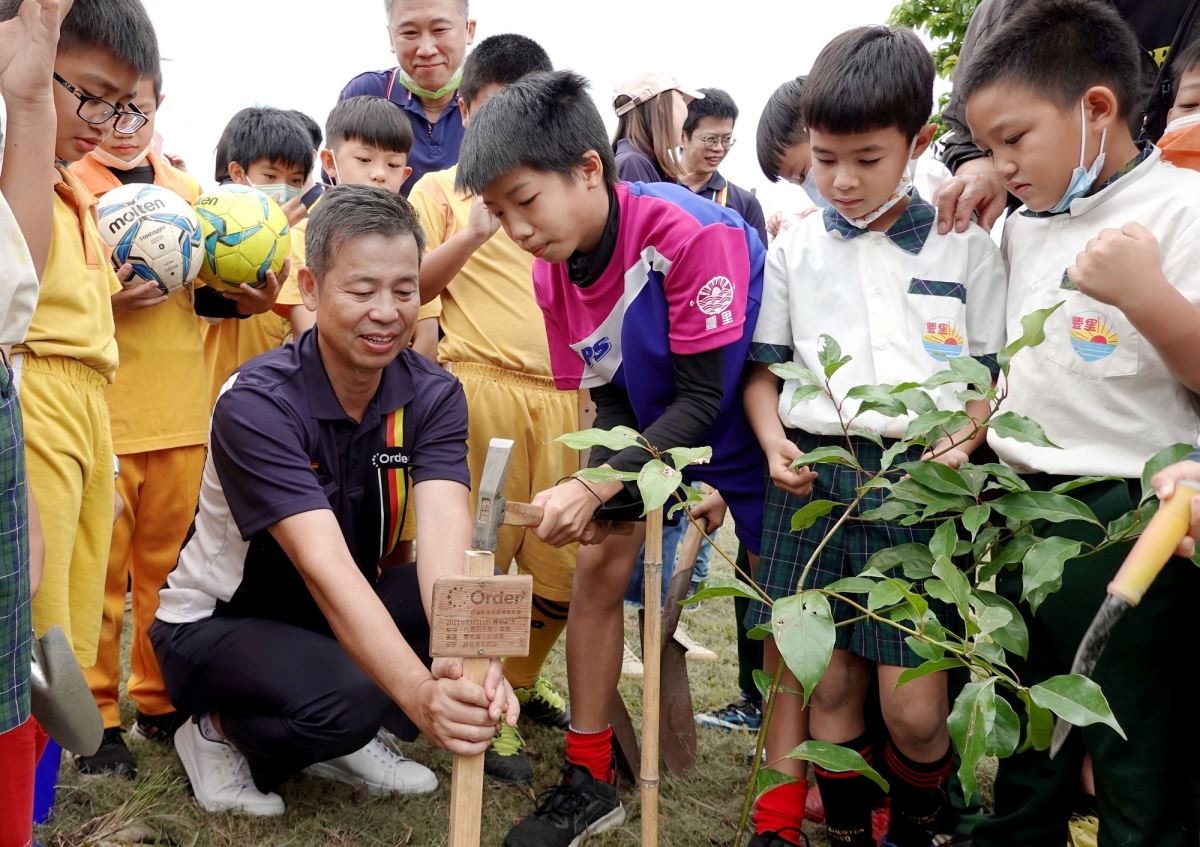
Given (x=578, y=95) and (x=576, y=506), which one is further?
(x=578, y=95)

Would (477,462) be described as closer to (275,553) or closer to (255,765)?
(275,553)

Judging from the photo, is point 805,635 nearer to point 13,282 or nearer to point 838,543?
point 838,543

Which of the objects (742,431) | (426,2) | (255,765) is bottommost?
(255,765)

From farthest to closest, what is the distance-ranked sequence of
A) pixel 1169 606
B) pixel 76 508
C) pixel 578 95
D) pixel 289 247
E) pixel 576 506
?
pixel 289 247, pixel 578 95, pixel 76 508, pixel 576 506, pixel 1169 606

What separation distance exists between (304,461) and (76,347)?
578mm

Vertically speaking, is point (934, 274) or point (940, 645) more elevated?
point (934, 274)

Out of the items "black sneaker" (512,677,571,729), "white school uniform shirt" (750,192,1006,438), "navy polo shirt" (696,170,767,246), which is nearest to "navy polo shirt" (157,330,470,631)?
"black sneaker" (512,677,571,729)

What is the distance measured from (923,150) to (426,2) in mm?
2125

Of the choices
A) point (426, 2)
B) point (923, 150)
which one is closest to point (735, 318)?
point (923, 150)

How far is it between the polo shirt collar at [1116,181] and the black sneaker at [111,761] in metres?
2.72

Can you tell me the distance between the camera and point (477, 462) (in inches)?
130

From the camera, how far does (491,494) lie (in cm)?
176

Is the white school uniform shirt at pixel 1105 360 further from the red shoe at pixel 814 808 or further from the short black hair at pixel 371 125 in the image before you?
the short black hair at pixel 371 125

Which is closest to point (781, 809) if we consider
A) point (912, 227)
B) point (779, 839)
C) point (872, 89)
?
point (779, 839)
